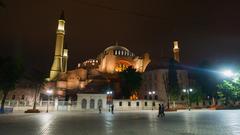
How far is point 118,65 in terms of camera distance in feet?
257

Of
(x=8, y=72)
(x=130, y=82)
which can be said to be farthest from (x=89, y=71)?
(x=8, y=72)

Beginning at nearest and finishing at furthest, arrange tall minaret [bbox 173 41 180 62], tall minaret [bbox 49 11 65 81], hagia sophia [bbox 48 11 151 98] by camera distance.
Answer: hagia sophia [bbox 48 11 151 98] < tall minaret [bbox 49 11 65 81] < tall minaret [bbox 173 41 180 62]

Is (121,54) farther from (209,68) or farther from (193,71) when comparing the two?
(209,68)

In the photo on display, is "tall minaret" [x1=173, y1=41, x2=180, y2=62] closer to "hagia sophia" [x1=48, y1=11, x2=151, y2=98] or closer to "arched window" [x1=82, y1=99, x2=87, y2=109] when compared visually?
"hagia sophia" [x1=48, y1=11, x2=151, y2=98]

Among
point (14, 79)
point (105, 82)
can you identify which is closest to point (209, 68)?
point (105, 82)

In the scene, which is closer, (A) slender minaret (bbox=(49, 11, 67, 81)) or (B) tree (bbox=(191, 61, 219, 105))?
(B) tree (bbox=(191, 61, 219, 105))

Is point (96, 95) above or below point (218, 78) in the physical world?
below

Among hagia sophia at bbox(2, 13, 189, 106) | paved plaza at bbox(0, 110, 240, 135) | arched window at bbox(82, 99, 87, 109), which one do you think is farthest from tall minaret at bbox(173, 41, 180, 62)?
paved plaza at bbox(0, 110, 240, 135)

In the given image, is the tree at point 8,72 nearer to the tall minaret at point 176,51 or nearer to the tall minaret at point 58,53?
the tall minaret at point 58,53

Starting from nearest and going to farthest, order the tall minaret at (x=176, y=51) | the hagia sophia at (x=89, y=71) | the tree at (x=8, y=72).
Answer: the tree at (x=8, y=72) < the hagia sophia at (x=89, y=71) < the tall minaret at (x=176, y=51)

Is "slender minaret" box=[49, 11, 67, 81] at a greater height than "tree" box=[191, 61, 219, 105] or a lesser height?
greater

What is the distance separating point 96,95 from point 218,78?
3281 cm

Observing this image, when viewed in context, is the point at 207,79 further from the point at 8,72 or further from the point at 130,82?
the point at 8,72

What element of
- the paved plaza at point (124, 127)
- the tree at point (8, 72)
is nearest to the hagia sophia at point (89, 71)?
the tree at point (8, 72)
